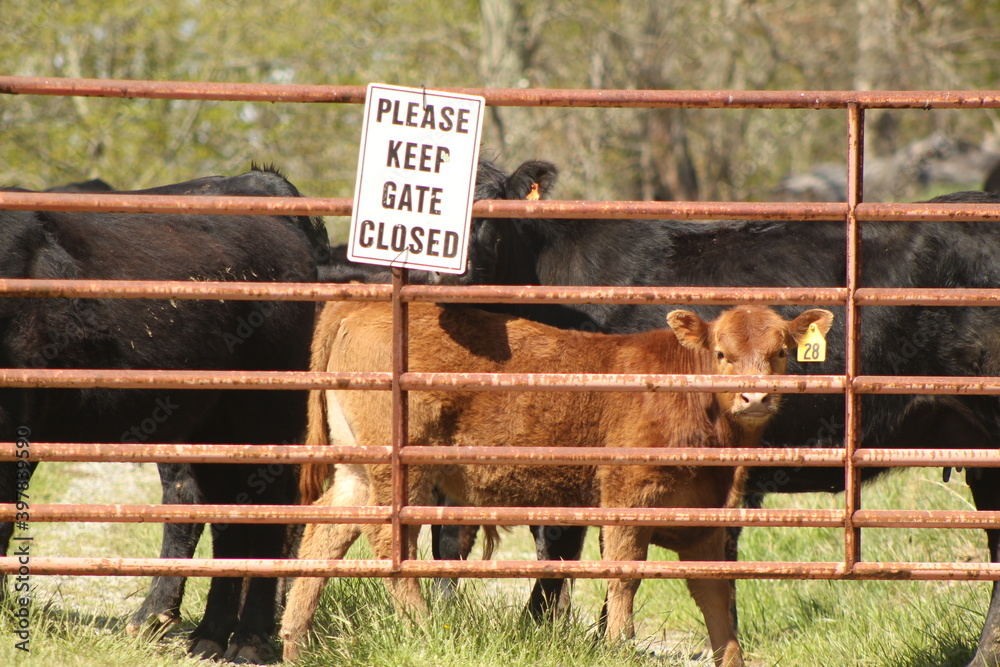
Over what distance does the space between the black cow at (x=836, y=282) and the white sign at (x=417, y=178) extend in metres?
2.43

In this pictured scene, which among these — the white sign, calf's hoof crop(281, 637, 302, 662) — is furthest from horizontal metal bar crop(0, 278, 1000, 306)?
calf's hoof crop(281, 637, 302, 662)

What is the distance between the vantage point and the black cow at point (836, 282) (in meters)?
5.26

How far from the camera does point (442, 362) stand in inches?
181

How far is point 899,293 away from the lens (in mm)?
3273

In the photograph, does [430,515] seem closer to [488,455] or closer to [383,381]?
[488,455]

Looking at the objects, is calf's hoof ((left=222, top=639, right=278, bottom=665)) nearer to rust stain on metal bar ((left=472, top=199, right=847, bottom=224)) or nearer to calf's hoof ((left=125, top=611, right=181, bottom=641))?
calf's hoof ((left=125, top=611, right=181, bottom=641))

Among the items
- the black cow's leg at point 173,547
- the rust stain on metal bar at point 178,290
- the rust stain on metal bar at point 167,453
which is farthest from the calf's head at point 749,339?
the black cow's leg at point 173,547

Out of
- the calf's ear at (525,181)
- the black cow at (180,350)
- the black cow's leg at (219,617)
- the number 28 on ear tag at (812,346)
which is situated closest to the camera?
the number 28 on ear tag at (812,346)

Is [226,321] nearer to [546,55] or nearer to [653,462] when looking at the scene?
[653,462]

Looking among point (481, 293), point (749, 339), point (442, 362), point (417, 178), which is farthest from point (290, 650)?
point (749, 339)

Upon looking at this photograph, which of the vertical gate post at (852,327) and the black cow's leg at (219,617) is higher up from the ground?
the vertical gate post at (852,327)

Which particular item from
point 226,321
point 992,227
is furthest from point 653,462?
point 992,227

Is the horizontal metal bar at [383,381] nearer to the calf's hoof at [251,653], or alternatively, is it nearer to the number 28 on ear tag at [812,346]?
the number 28 on ear tag at [812,346]

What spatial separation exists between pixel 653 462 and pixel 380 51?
1461 centimetres
